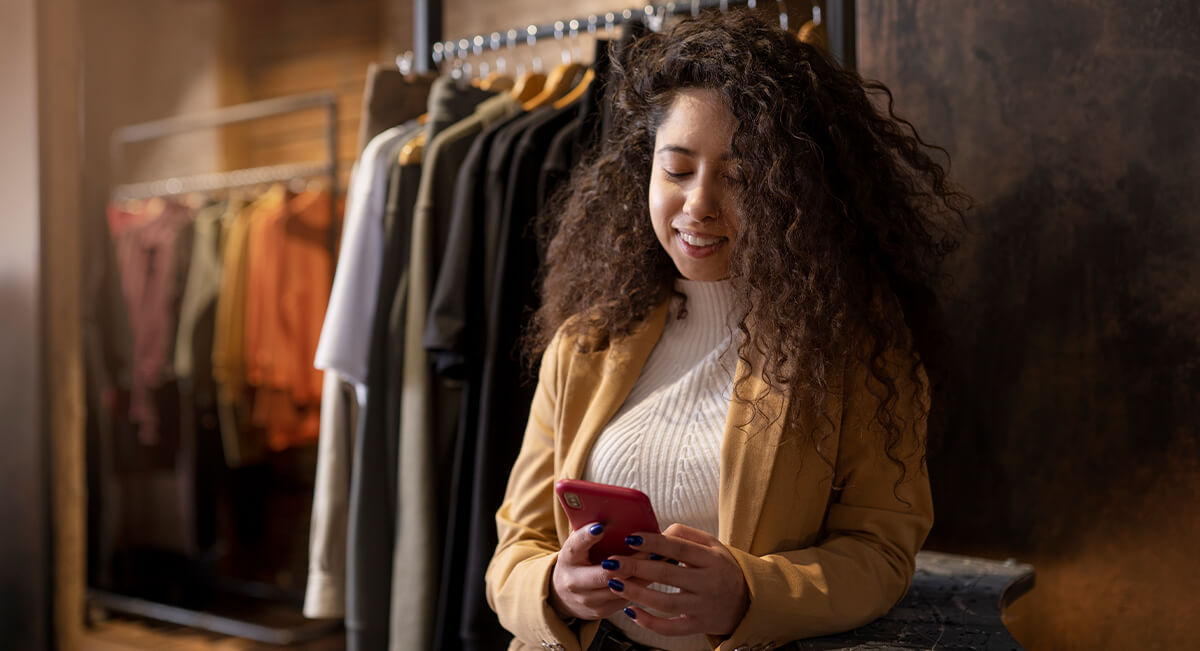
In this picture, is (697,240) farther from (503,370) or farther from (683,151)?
(503,370)

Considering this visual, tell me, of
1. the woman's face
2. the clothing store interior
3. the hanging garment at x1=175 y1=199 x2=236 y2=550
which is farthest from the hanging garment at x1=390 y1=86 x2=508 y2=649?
the hanging garment at x1=175 y1=199 x2=236 y2=550

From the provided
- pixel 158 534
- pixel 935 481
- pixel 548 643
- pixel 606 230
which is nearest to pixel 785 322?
pixel 606 230

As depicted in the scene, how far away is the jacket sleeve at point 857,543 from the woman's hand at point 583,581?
15cm

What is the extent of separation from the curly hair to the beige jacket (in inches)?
1.0

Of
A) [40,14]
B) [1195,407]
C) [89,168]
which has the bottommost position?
[1195,407]

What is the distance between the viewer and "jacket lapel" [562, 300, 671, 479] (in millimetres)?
1300

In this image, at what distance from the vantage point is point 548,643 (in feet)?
4.06

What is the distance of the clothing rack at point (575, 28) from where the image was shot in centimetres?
171

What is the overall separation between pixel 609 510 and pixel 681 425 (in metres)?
0.22

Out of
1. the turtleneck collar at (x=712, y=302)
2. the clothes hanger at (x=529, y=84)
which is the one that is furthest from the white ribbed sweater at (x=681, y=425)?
the clothes hanger at (x=529, y=84)

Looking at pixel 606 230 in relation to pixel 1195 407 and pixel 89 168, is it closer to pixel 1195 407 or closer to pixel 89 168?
pixel 1195 407

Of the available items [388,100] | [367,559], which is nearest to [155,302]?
[388,100]

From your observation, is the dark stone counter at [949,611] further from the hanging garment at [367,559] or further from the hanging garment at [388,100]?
the hanging garment at [388,100]

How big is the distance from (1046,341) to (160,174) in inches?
162
